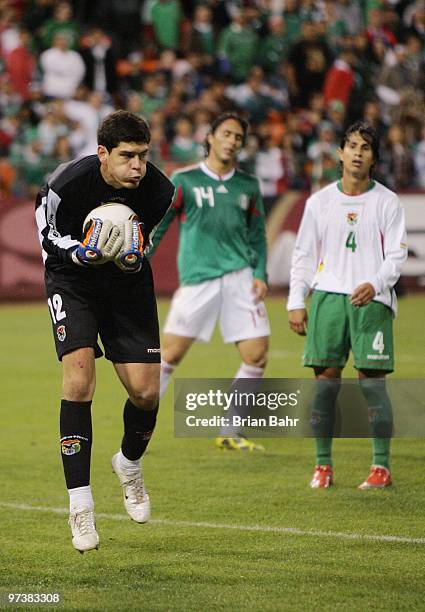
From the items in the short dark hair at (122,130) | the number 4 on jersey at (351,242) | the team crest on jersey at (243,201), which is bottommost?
the number 4 on jersey at (351,242)

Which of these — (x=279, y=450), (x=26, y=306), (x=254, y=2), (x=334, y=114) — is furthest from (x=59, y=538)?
(x=254, y=2)

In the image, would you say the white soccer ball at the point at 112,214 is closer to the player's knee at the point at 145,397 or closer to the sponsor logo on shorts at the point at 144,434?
the player's knee at the point at 145,397

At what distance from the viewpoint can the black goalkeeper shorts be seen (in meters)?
6.42

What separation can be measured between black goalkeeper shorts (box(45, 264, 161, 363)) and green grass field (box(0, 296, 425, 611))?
1.01m

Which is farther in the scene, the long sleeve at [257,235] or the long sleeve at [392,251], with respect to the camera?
the long sleeve at [257,235]

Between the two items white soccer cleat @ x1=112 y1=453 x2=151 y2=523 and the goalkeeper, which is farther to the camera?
white soccer cleat @ x1=112 y1=453 x2=151 y2=523

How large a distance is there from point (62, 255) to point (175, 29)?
688 inches

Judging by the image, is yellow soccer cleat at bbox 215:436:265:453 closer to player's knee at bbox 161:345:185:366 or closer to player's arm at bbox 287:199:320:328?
player's knee at bbox 161:345:185:366

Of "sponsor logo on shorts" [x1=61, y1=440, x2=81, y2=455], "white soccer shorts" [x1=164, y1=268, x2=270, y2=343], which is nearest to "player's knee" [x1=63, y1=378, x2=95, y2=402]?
"sponsor logo on shorts" [x1=61, y1=440, x2=81, y2=455]

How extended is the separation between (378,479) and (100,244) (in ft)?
9.80

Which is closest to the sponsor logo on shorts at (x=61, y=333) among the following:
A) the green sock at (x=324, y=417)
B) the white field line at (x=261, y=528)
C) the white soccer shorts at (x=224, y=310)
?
the white field line at (x=261, y=528)

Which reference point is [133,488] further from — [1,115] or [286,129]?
[286,129]

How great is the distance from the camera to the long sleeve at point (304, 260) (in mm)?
8258

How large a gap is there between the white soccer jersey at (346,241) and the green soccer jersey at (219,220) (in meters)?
1.58
